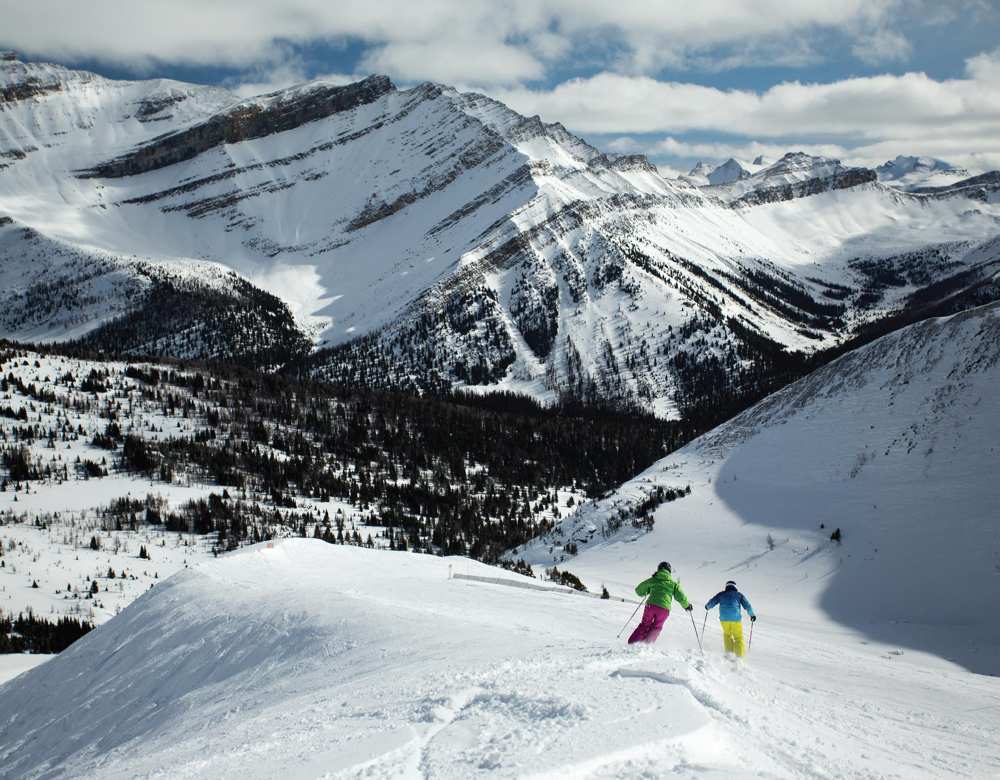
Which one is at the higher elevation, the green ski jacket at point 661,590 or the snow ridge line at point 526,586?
the green ski jacket at point 661,590

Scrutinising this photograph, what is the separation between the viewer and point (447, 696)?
1162cm

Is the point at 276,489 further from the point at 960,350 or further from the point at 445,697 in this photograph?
the point at 445,697

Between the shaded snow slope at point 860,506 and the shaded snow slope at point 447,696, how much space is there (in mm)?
6263

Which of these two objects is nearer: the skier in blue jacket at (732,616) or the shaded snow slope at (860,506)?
the skier in blue jacket at (732,616)

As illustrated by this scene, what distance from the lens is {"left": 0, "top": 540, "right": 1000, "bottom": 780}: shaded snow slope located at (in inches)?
373

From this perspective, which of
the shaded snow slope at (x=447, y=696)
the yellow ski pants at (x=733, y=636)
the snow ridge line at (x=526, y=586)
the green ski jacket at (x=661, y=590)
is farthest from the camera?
the snow ridge line at (x=526, y=586)

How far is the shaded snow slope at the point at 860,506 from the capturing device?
102ft

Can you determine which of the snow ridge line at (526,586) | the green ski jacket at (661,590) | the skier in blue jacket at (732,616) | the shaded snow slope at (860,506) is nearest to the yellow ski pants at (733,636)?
the skier in blue jacket at (732,616)

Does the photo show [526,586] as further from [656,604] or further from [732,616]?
[732,616]

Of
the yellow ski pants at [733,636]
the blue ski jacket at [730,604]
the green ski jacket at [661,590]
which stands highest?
the green ski jacket at [661,590]

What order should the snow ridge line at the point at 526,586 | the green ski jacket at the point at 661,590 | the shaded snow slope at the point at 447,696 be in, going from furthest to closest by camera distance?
the snow ridge line at the point at 526,586 → the green ski jacket at the point at 661,590 → the shaded snow slope at the point at 447,696

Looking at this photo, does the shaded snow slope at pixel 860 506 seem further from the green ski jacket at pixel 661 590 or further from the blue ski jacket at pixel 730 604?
the green ski jacket at pixel 661 590

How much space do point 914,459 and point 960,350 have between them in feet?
37.6

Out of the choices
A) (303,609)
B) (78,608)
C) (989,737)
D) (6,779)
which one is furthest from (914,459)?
(78,608)
